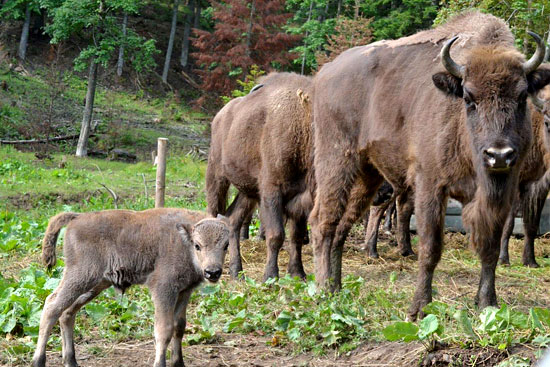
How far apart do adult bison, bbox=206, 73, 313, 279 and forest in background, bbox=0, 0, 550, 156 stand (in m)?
10.7

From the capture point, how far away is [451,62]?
6145 mm

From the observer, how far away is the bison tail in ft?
19.4

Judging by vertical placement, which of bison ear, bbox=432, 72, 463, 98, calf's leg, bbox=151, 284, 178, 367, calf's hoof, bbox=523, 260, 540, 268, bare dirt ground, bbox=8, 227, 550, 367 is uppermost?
bison ear, bbox=432, 72, 463, 98

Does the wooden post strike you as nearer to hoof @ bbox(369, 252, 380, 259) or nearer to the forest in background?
hoof @ bbox(369, 252, 380, 259)

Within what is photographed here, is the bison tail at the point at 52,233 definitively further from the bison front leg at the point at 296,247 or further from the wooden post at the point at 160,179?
the wooden post at the point at 160,179

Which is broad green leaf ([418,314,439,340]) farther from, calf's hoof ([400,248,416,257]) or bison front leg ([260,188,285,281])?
calf's hoof ([400,248,416,257])

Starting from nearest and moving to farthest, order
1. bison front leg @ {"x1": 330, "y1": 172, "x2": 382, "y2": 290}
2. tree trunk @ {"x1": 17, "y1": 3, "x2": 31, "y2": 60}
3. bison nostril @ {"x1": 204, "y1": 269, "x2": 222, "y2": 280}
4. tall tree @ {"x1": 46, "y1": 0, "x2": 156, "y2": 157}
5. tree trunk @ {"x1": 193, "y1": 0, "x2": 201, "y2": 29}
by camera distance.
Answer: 1. bison nostril @ {"x1": 204, "y1": 269, "x2": 222, "y2": 280}
2. bison front leg @ {"x1": 330, "y1": 172, "x2": 382, "y2": 290}
3. tall tree @ {"x1": 46, "y1": 0, "x2": 156, "y2": 157}
4. tree trunk @ {"x1": 17, "y1": 3, "x2": 31, "y2": 60}
5. tree trunk @ {"x1": 193, "y1": 0, "x2": 201, "y2": 29}

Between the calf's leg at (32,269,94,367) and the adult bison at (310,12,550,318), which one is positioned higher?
the adult bison at (310,12,550,318)

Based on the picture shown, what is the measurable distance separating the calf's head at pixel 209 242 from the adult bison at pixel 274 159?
3.46 meters

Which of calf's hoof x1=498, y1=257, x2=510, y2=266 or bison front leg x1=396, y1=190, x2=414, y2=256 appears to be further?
bison front leg x1=396, y1=190, x2=414, y2=256

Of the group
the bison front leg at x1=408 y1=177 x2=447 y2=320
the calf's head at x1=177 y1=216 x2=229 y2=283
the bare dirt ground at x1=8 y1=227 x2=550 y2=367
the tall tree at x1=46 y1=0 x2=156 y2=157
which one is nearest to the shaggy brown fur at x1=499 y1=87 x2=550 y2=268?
the bare dirt ground at x1=8 y1=227 x2=550 y2=367

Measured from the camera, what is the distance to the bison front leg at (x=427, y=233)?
6367 millimetres

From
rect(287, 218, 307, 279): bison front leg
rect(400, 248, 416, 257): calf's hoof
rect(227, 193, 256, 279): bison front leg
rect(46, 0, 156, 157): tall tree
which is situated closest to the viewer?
rect(287, 218, 307, 279): bison front leg

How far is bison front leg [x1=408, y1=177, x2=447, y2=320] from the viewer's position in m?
6.37
